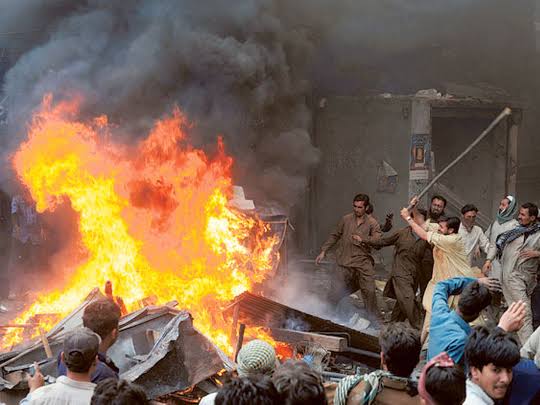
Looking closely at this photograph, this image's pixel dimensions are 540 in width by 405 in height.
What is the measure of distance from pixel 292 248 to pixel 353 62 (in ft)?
16.2

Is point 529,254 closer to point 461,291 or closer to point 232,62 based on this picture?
point 461,291

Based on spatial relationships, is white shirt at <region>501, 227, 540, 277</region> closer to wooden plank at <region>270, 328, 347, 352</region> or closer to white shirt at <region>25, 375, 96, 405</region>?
wooden plank at <region>270, 328, 347, 352</region>

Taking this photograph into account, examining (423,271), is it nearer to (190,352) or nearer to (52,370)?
(190,352)

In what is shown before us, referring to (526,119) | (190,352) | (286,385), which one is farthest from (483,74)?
(286,385)

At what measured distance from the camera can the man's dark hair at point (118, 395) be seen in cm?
324

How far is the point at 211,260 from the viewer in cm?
948

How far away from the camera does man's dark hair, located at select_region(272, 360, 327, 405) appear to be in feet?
10.5

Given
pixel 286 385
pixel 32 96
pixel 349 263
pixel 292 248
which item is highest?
pixel 32 96

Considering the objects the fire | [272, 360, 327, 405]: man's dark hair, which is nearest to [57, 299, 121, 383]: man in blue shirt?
[272, 360, 327, 405]: man's dark hair

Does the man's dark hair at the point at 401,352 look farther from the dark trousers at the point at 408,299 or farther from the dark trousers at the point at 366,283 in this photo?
the dark trousers at the point at 366,283

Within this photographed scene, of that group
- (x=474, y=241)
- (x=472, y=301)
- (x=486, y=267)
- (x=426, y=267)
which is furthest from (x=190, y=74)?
(x=472, y=301)

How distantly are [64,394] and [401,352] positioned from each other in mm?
2066

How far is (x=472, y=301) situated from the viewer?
4.52 meters

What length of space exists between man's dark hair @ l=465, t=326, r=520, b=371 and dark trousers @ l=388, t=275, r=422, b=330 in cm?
542
